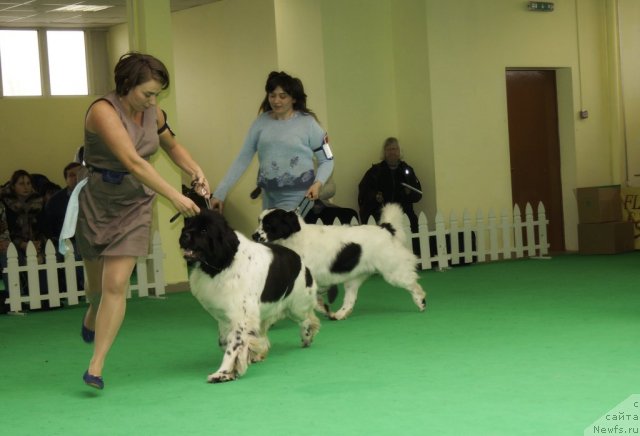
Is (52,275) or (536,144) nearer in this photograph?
(52,275)

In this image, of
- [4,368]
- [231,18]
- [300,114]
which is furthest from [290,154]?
[231,18]

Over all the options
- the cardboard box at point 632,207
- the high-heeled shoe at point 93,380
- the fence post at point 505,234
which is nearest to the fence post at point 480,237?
the fence post at point 505,234

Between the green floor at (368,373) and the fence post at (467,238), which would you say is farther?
the fence post at (467,238)

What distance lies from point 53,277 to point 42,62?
8.75 m

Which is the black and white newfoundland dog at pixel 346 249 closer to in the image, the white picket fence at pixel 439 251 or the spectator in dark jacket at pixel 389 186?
the white picket fence at pixel 439 251

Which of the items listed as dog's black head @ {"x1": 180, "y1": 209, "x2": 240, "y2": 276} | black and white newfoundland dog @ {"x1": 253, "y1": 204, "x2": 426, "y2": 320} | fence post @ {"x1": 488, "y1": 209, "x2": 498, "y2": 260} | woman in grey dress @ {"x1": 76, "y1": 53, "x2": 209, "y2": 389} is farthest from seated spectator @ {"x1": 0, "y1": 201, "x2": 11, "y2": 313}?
fence post @ {"x1": 488, "y1": 209, "x2": 498, "y2": 260}

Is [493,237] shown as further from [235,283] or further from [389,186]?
[235,283]

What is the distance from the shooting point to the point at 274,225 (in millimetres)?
7078

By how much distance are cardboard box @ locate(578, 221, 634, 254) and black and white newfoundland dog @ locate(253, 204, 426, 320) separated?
5.19 meters

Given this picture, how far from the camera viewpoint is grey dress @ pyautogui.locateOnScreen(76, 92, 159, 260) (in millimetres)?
5098

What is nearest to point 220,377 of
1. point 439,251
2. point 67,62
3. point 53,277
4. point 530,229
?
point 53,277

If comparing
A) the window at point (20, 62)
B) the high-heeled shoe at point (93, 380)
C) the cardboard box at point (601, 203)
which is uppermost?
the window at point (20, 62)

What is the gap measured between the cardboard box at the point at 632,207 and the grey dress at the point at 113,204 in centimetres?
861

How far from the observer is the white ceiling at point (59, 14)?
571 inches
